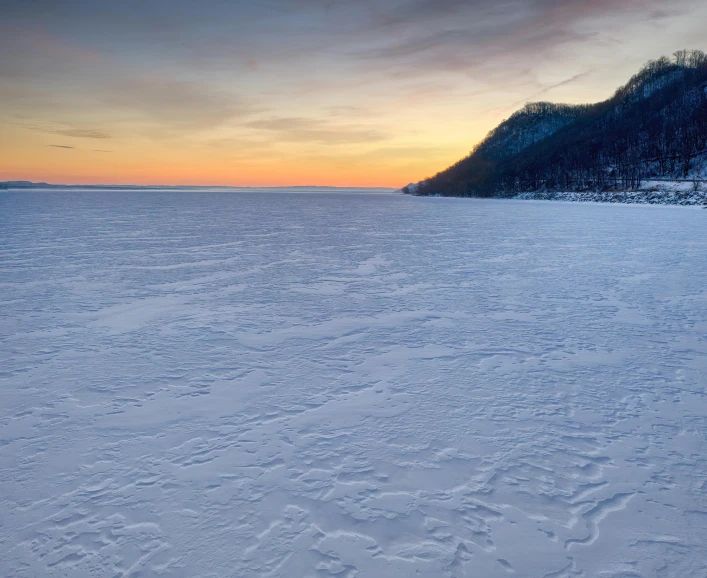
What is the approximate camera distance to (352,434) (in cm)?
442

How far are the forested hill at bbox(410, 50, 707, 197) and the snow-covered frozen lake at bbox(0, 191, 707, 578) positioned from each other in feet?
281

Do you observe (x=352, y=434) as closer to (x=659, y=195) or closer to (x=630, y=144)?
(x=659, y=195)

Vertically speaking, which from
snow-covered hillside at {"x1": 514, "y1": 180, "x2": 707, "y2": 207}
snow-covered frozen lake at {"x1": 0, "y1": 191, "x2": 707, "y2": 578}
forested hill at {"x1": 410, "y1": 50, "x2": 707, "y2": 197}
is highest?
forested hill at {"x1": 410, "y1": 50, "x2": 707, "y2": 197}

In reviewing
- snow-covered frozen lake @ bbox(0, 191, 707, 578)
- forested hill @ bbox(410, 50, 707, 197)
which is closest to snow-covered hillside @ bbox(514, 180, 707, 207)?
forested hill @ bbox(410, 50, 707, 197)

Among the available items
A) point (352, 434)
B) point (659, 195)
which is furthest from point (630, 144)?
point (352, 434)

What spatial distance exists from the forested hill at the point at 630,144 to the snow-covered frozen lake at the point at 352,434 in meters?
85.6

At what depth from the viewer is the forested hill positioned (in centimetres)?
8606

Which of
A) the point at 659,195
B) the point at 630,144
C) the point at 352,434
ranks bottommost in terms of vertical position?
the point at 352,434

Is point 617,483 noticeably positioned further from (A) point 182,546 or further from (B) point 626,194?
(B) point 626,194

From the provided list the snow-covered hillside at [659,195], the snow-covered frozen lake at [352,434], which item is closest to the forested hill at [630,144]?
the snow-covered hillside at [659,195]

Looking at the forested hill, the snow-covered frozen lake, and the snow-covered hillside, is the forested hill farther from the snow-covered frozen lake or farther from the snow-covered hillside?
the snow-covered frozen lake

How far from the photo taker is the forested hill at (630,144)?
86.1 m

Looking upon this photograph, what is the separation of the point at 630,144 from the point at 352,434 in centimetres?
12670

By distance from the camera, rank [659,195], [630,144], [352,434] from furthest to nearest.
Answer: [630,144]
[659,195]
[352,434]
